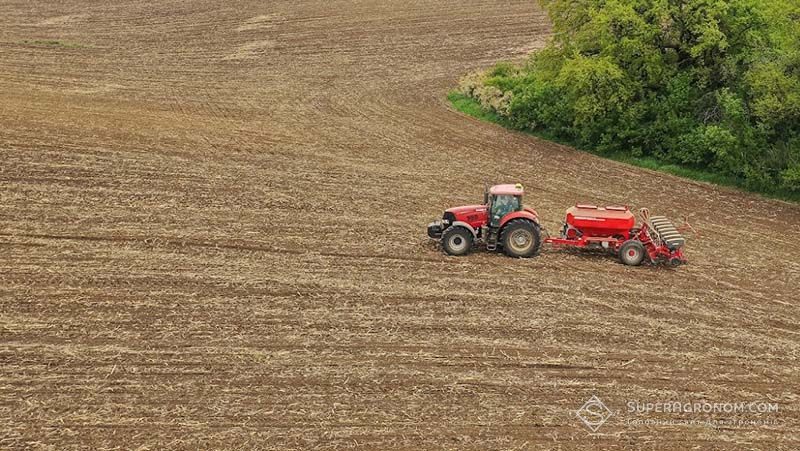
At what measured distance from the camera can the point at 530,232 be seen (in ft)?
61.5

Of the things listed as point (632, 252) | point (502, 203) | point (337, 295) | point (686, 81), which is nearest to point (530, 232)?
point (502, 203)

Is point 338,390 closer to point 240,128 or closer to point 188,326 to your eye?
point 188,326

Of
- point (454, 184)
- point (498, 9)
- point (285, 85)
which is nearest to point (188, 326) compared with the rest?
point (454, 184)

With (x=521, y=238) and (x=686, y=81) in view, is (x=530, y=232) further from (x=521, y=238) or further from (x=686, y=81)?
(x=686, y=81)

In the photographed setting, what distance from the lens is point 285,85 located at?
40.1 m

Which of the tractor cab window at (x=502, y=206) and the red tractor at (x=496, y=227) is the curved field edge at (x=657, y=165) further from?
the tractor cab window at (x=502, y=206)

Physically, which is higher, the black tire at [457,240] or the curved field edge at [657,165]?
the curved field edge at [657,165]

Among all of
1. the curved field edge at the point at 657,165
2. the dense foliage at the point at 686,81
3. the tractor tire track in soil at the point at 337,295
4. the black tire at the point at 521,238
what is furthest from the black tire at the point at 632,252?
the curved field edge at the point at 657,165

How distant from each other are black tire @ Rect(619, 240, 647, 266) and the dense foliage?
912 cm

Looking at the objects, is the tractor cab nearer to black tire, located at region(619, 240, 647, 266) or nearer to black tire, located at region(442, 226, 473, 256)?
black tire, located at region(442, 226, 473, 256)

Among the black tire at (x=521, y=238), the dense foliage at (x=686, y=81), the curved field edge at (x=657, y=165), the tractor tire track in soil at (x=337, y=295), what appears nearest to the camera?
the tractor tire track in soil at (x=337, y=295)

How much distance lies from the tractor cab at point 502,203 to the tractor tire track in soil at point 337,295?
1.01 m

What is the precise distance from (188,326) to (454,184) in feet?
41.4

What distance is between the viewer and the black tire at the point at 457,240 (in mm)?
18859
